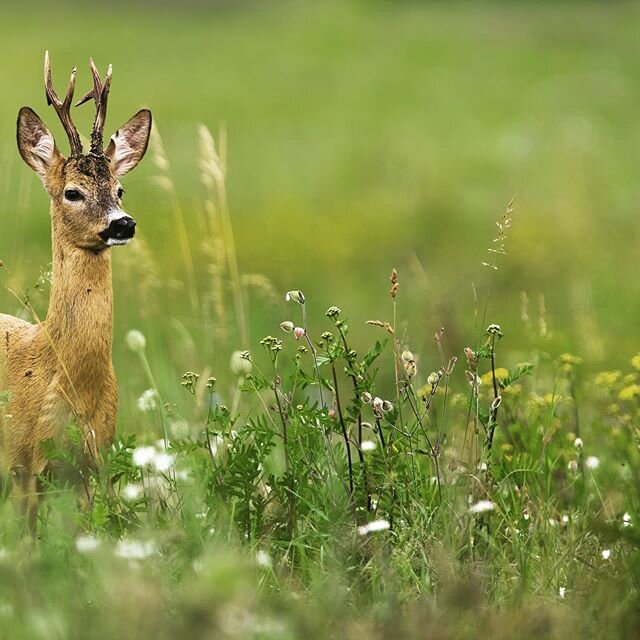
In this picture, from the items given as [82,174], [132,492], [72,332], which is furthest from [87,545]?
[82,174]

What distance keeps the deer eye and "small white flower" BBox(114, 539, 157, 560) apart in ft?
3.77

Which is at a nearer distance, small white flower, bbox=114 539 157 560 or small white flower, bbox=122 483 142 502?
small white flower, bbox=114 539 157 560

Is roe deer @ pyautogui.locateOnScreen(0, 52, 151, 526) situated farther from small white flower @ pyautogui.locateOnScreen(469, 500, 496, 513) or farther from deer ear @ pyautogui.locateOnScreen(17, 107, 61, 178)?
small white flower @ pyautogui.locateOnScreen(469, 500, 496, 513)

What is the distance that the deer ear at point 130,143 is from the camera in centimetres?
439

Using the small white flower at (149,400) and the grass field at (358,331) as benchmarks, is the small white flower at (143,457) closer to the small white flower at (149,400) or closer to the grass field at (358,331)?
the grass field at (358,331)

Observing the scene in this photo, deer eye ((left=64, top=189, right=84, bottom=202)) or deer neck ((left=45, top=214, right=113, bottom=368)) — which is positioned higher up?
deer eye ((left=64, top=189, right=84, bottom=202))

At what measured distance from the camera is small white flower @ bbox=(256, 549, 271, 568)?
11.7ft

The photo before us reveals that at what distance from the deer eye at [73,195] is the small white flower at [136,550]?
115 cm

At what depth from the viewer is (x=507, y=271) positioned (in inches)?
430

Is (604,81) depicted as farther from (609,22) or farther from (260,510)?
(260,510)

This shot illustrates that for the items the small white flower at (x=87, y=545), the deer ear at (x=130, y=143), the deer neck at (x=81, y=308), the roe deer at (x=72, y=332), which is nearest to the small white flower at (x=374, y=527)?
the small white flower at (x=87, y=545)

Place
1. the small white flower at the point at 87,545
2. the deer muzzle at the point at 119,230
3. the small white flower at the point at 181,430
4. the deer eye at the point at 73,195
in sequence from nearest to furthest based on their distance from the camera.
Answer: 1. the small white flower at the point at 87,545
2. the deer muzzle at the point at 119,230
3. the deer eye at the point at 73,195
4. the small white flower at the point at 181,430

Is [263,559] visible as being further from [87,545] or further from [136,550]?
[87,545]

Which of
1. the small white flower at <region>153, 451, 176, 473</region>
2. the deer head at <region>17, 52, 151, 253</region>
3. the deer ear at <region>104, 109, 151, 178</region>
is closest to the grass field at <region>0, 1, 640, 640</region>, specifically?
the small white flower at <region>153, 451, 176, 473</region>
